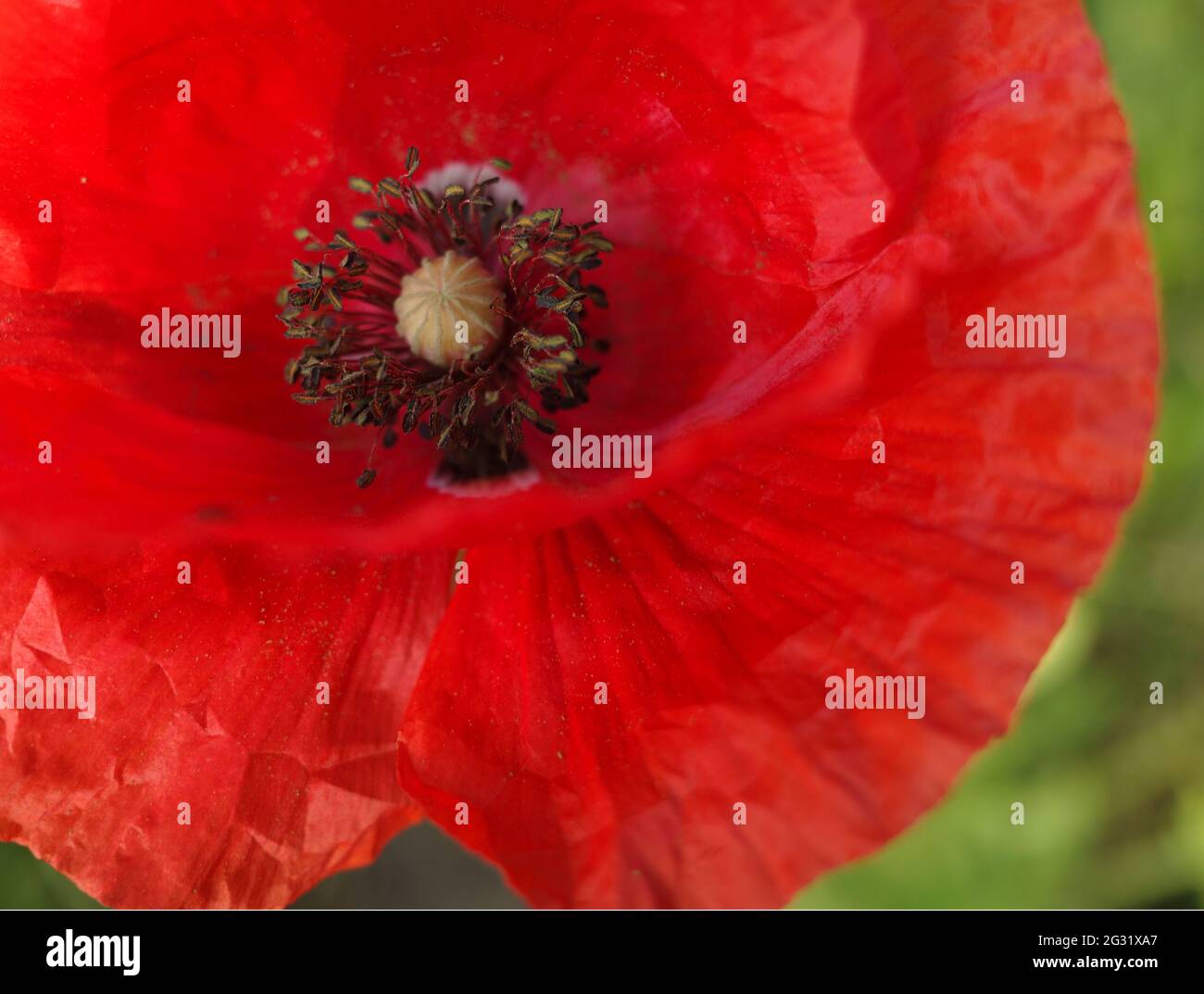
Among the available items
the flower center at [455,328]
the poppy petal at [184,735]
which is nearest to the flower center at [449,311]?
the flower center at [455,328]

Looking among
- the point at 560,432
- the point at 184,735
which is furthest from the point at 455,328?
the point at 184,735

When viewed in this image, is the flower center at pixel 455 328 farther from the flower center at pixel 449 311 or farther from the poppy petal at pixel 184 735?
the poppy petal at pixel 184 735

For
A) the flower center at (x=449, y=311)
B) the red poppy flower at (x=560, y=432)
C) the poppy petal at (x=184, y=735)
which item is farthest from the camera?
the flower center at (x=449, y=311)

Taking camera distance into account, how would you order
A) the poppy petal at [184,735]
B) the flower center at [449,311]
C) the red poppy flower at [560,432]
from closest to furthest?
1. the red poppy flower at [560,432]
2. the poppy petal at [184,735]
3. the flower center at [449,311]

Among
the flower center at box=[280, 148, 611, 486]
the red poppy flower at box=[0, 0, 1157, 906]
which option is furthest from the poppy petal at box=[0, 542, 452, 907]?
the flower center at box=[280, 148, 611, 486]

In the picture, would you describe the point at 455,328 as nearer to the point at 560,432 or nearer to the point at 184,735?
the point at 560,432

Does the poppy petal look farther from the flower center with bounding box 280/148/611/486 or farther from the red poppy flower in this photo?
the flower center with bounding box 280/148/611/486

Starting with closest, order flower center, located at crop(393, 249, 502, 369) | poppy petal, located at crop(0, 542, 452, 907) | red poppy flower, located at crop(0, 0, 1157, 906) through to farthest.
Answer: red poppy flower, located at crop(0, 0, 1157, 906) → poppy petal, located at crop(0, 542, 452, 907) → flower center, located at crop(393, 249, 502, 369)
